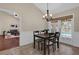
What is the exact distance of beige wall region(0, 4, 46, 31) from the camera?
212 cm

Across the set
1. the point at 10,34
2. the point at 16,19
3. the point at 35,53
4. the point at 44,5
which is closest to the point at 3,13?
the point at 16,19

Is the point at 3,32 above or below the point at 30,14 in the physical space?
below

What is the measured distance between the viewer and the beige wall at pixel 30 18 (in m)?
2.12

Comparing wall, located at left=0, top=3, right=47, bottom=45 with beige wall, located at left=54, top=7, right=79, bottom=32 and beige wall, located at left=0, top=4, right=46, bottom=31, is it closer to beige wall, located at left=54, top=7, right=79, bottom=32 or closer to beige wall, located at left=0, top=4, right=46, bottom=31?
beige wall, located at left=0, top=4, right=46, bottom=31

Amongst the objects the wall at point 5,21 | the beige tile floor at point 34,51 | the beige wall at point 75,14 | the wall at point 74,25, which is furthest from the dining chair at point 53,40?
the wall at point 5,21

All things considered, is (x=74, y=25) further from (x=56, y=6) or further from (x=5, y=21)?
(x=5, y=21)

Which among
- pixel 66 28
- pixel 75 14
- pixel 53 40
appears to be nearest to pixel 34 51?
pixel 53 40

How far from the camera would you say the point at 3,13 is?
83.7 inches

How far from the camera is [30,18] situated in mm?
2182

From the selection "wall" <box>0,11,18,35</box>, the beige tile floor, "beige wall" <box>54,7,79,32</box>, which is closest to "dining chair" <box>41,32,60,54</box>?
the beige tile floor

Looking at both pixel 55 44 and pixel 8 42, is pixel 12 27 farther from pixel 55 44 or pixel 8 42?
pixel 55 44
